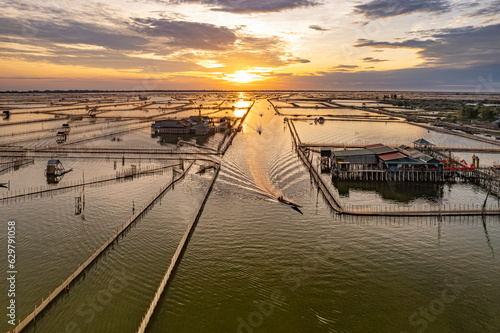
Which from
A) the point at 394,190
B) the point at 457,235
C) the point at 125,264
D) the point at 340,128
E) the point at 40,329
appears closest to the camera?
the point at 40,329

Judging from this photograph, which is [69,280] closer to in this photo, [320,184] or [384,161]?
[320,184]

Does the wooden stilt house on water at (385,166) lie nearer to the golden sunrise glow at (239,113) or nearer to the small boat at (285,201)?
the small boat at (285,201)

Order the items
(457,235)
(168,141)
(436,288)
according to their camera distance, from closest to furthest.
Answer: (436,288) < (457,235) < (168,141)

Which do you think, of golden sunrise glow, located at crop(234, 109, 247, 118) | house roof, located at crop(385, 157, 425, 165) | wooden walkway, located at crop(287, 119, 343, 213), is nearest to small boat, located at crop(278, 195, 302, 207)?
wooden walkway, located at crop(287, 119, 343, 213)

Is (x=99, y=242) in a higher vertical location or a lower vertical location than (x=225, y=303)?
higher

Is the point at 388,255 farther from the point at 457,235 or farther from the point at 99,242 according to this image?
the point at 99,242

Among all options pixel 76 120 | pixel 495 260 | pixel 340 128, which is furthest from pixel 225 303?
pixel 76 120

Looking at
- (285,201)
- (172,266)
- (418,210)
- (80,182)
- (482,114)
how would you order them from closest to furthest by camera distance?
(172,266), (418,210), (285,201), (80,182), (482,114)

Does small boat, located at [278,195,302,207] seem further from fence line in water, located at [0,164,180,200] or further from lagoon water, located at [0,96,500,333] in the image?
fence line in water, located at [0,164,180,200]

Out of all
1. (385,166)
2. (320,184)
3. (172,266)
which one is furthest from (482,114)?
(172,266)
